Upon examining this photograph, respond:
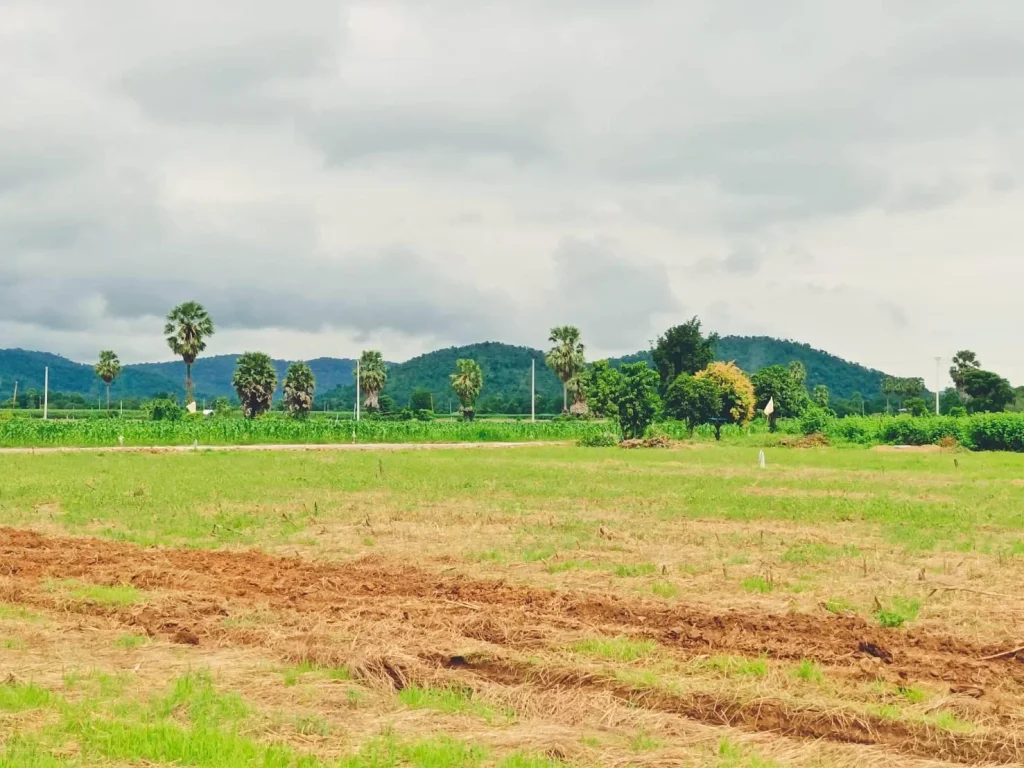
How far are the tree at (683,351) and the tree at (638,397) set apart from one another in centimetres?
2825

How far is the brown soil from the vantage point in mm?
7754

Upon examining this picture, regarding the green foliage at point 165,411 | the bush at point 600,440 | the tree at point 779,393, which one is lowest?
the bush at point 600,440

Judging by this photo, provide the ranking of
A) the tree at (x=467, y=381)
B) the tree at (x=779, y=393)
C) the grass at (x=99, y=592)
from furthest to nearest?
the tree at (x=467, y=381), the tree at (x=779, y=393), the grass at (x=99, y=592)

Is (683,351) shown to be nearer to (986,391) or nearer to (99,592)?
(986,391)

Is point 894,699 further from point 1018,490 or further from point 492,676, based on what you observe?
point 1018,490

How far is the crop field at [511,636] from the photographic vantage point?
716cm

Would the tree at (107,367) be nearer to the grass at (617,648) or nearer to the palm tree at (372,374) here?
the palm tree at (372,374)

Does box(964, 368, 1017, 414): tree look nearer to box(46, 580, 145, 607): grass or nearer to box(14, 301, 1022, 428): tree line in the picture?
box(14, 301, 1022, 428): tree line

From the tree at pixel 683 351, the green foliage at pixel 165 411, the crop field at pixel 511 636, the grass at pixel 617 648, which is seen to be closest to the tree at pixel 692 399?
the tree at pixel 683 351

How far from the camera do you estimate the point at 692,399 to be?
76.6 m

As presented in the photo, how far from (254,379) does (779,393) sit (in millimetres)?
61358

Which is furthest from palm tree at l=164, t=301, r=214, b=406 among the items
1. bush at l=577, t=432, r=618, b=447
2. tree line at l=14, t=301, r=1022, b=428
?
bush at l=577, t=432, r=618, b=447

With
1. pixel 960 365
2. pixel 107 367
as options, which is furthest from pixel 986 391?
pixel 107 367

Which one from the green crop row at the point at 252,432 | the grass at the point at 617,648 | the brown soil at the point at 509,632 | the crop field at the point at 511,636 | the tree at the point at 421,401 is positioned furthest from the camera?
the tree at the point at 421,401
